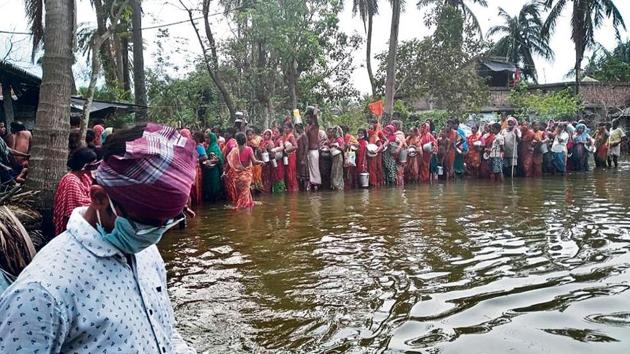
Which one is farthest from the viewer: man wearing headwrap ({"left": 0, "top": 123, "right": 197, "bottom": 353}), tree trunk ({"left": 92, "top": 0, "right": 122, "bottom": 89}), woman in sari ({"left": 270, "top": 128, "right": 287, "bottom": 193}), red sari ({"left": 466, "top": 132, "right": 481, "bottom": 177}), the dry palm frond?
tree trunk ({"left": 92, "top": 0, "right": 122, "bottom": 89})

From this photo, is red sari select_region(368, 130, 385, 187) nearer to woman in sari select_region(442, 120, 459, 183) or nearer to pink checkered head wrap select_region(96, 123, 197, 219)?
woman in sari select_region(442, 120, 459, 183)

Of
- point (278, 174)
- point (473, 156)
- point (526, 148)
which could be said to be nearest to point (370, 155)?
point (278, 174)

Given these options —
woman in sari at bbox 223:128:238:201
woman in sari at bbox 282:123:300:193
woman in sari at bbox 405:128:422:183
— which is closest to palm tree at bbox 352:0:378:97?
woman in sari at bbox 405:128:422:183

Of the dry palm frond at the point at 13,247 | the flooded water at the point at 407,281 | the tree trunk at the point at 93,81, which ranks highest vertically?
the tree trunk at the point at 93,81

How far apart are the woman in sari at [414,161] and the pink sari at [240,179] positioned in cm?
647

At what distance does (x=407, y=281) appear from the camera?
17.8 feet

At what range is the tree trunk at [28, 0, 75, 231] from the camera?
6.55 m

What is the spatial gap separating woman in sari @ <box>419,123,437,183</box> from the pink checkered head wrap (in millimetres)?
15028

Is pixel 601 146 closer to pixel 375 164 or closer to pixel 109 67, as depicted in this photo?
pixel 375 164

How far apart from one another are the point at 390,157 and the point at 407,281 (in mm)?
10426

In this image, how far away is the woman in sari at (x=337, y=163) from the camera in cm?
1465

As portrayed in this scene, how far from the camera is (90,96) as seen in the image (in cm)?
915

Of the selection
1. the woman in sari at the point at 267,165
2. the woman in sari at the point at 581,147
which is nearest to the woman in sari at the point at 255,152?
the woman in sari at the point at 267,165

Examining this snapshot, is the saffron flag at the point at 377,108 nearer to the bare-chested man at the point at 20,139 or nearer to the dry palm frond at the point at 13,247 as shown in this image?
the bare-chested man at the point at 20,139
